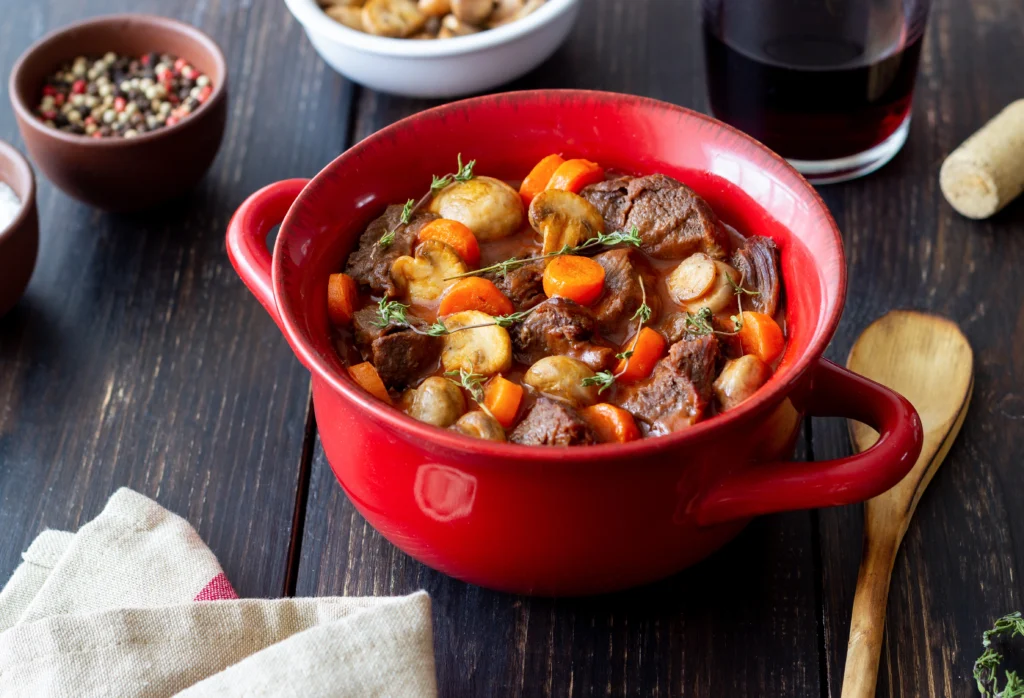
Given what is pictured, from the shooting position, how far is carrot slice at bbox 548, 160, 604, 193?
2.00m

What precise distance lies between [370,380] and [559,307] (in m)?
0.32

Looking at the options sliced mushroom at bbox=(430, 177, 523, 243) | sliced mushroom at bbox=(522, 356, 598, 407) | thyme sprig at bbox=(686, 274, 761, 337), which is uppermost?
sliced mushroom at bbox=(430, 177, 523, 243)

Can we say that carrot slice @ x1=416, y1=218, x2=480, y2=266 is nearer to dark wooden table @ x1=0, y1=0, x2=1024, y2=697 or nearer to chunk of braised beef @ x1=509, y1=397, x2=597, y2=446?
chunk of braised beef @ x1=509, y1=397, x2=597, y2=446

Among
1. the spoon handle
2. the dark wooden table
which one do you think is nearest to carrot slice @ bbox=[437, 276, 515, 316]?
the dark wooden table

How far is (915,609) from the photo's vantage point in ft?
6.17

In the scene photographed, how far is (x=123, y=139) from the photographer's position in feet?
7.99

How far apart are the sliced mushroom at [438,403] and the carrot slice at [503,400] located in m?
0.04

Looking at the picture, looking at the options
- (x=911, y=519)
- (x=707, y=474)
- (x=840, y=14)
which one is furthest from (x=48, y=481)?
(x=840, y=14)

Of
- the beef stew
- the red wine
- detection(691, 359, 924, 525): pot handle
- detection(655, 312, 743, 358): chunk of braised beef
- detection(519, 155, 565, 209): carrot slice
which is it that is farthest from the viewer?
the red wine

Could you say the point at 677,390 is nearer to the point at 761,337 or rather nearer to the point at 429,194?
the point at 761,337

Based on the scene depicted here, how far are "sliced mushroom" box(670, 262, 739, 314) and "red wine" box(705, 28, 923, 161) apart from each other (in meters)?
0.78

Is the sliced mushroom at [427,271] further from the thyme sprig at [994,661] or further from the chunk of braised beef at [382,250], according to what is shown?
the thyme sprig at [994,661]

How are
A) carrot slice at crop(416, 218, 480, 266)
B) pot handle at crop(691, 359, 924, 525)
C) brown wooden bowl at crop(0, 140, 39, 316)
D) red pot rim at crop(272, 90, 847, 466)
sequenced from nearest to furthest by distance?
red pot rim at crop(272, 90, 847, 466) → pot handle at crop(691, 359, 924, 525) → carrot slice at crop(416, 218, 480, 266) → brown wooden bowl at crop(0, 140, 39, 316)

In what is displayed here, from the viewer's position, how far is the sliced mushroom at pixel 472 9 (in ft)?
8.82
